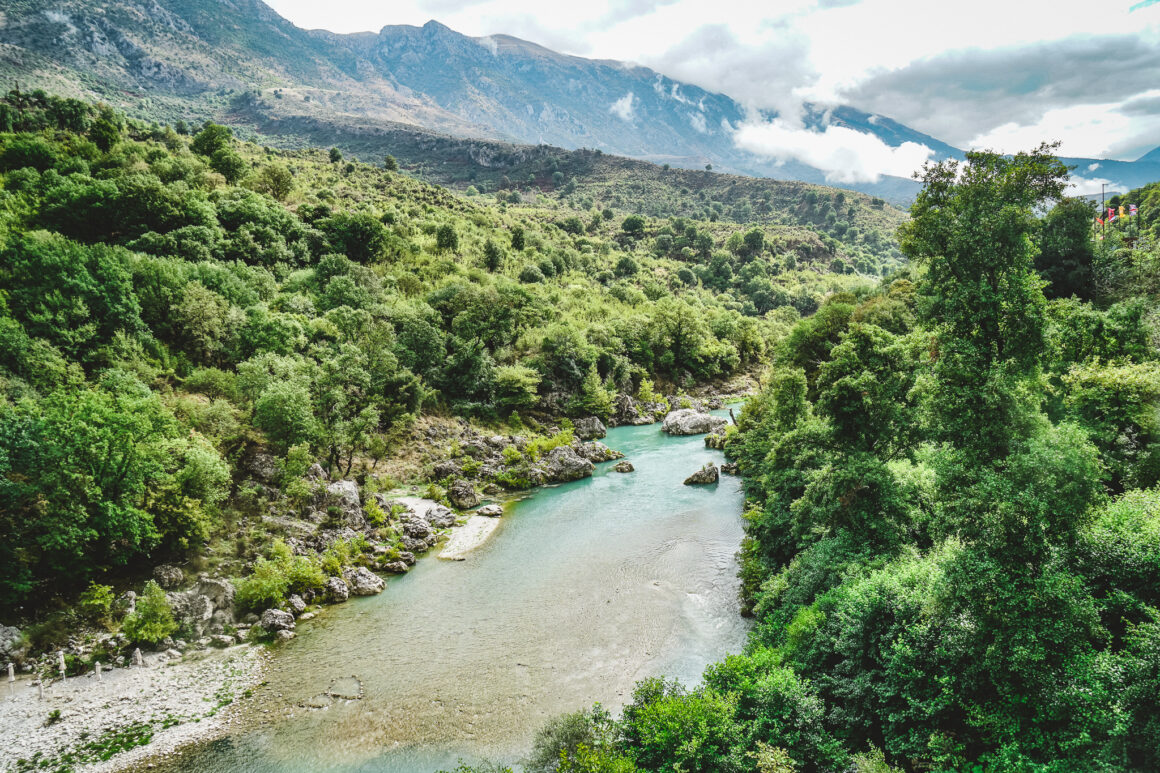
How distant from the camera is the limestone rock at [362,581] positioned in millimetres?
26984

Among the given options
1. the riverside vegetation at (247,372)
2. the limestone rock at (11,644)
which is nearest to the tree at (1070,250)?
the riverside vegetation at (247,372)

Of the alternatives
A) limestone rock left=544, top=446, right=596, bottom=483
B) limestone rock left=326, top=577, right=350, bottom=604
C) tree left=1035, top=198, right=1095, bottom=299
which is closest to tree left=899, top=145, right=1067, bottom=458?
limestone rock left=326, top=577, right=350, bottom=604

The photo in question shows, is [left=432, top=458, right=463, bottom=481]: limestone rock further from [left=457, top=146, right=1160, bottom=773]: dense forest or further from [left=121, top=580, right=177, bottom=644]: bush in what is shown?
[left=457, top=146, right=1160, bottom=773]: dense forest

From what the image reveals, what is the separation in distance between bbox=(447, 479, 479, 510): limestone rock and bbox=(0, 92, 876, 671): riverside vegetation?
0.16 meters

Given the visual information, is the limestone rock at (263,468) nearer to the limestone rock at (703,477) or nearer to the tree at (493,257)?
the limestone rock at (703,477)

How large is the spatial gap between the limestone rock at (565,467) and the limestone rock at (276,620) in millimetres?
22728

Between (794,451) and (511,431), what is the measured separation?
29.3 metres

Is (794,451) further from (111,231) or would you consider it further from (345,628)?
(111,231)

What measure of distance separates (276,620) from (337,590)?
3.20m

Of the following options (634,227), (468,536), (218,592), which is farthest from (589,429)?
(634,227)

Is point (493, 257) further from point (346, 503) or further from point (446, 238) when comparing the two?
point (346, 503)

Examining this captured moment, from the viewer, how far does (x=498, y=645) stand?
2284 cm

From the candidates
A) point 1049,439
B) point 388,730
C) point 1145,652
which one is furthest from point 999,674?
point 388,730

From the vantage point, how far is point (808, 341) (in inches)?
1741
